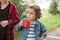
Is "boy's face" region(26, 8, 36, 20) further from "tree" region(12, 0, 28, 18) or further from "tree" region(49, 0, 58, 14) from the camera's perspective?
"tree" region(49, 0, 58, 14)

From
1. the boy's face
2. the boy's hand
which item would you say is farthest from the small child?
the boy's hand

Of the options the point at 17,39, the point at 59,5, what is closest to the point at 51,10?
the point at 59,5

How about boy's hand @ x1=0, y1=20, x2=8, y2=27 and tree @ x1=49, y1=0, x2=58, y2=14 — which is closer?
boy's hand @ x1=0, y1=20, x2=8, y2=27

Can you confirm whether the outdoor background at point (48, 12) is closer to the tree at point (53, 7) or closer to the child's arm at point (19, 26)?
the tree at point (53, 7)

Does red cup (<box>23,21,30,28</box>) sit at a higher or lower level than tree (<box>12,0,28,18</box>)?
lower

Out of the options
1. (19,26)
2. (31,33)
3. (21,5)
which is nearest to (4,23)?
(19,26)

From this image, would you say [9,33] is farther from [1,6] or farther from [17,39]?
[17,39]

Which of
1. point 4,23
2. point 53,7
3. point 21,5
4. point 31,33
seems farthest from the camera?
point 53,7

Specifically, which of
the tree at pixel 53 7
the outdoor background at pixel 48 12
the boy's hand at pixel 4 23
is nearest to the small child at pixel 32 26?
the boy's hand at pixel 4 23

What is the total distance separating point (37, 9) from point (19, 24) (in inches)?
15.5

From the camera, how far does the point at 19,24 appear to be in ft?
13.9

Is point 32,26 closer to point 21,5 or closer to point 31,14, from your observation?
point 31,14

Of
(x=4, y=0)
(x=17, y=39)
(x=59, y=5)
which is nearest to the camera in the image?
(x=4, y=0)

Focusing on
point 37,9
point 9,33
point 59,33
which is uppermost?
point 37,9
